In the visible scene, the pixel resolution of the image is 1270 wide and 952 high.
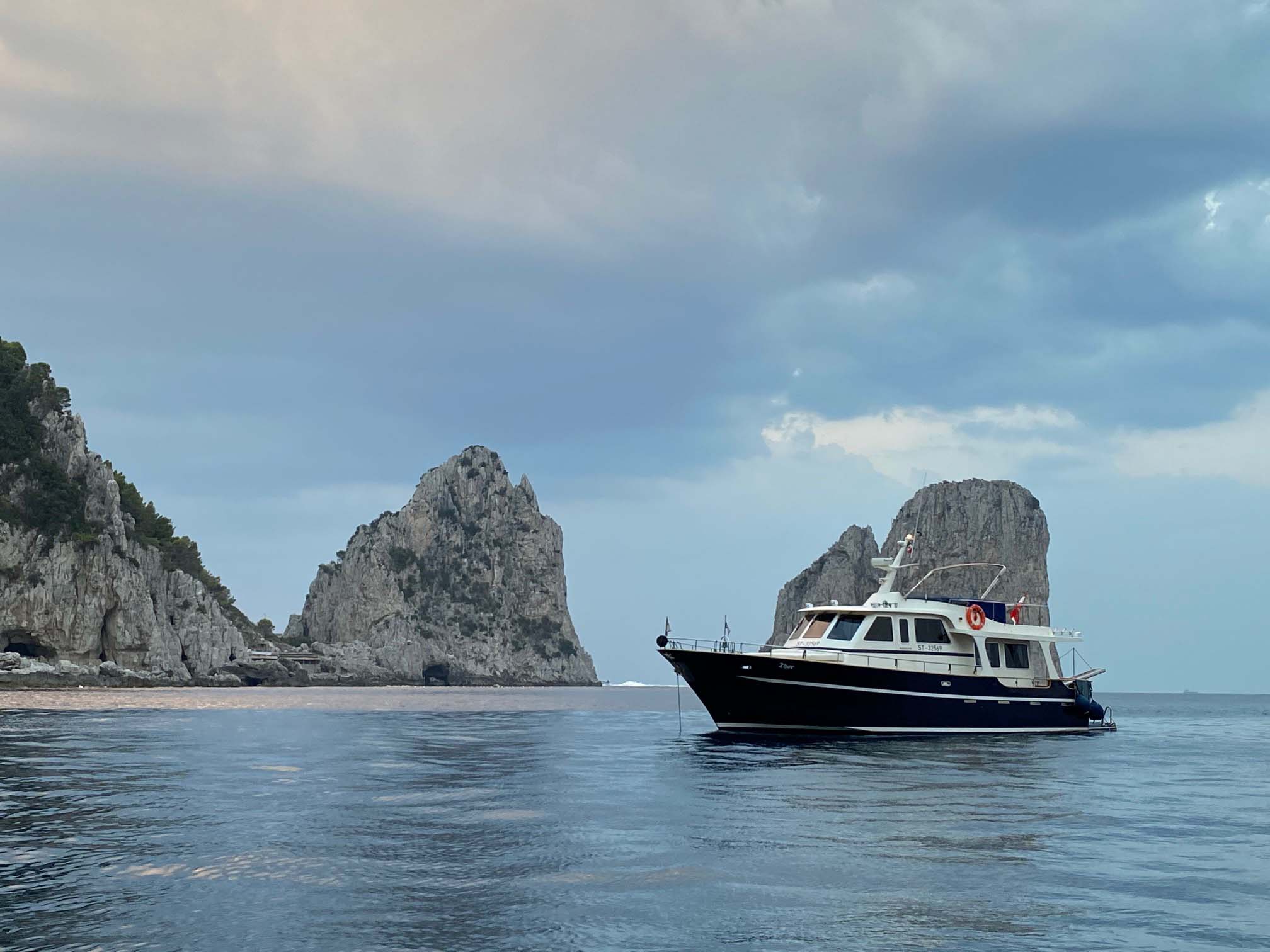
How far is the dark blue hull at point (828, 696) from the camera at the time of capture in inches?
1585

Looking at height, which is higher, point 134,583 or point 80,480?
point 80,480

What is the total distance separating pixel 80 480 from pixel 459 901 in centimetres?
13756

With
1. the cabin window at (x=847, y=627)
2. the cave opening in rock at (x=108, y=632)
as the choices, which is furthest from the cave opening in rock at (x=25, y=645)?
the cabin window at (x=847, y=627)

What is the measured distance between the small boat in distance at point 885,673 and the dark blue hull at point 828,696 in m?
0.04

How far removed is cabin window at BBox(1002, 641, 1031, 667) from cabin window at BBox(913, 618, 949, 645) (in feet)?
11.5

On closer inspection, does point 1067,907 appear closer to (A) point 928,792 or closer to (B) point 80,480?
(A) point 928,792

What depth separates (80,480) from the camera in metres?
133

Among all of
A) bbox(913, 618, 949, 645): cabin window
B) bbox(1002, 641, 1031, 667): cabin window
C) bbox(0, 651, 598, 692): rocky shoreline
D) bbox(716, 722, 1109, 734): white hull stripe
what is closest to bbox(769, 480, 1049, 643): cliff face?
bbox(0, 651, 598, 692): rocky shoreline

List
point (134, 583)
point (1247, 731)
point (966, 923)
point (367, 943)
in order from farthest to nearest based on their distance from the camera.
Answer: point (134, 583)
point (1247, 731)
point (966, 923)
point (367, 943)

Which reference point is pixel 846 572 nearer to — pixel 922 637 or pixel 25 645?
pixel 25 645

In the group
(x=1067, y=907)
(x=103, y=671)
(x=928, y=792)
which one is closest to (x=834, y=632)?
(x=928, y=792)

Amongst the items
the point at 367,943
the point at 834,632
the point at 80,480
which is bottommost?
the point at 367,943

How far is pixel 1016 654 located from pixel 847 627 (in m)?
8.53

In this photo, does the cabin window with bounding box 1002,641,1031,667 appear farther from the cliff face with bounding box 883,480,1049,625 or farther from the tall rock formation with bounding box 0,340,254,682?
the cliff face with bounding box 883,480,1049,625
